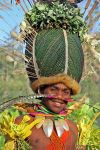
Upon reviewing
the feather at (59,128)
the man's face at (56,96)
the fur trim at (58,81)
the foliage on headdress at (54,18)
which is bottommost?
the feather at (59,128)

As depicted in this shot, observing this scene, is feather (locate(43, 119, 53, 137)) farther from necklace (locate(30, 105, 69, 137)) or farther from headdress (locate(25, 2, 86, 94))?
headdress (locate(25, 2, 86, 94))

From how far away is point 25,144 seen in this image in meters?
4.24

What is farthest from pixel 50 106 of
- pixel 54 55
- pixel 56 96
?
pixel 54 55

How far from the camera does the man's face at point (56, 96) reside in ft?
14.1

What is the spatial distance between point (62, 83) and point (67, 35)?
1.52ft

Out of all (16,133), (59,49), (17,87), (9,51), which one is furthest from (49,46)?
(17,87)

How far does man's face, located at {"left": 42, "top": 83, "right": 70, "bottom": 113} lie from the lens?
169 inches

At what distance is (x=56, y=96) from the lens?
4.26 metres

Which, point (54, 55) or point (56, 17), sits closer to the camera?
point (54, 55)

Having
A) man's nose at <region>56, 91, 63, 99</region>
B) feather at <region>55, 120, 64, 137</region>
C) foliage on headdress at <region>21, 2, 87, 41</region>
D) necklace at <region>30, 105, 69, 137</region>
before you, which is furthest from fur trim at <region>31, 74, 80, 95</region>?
foliage on headdress at <region>21, 2, 87, 41</region>

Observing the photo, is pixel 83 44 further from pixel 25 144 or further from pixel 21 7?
pixel 25 144

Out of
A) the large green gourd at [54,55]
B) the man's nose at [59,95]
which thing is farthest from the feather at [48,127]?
the large green gourd at [54,55]

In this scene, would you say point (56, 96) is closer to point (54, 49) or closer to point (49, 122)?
point (49, 122)

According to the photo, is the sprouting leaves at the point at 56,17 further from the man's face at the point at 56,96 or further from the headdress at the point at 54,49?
the man's face at the point at 56,96
